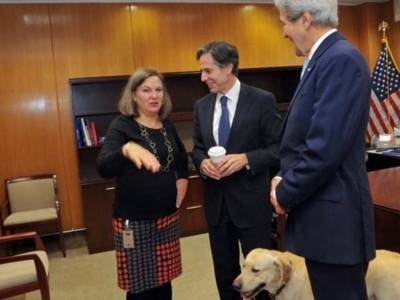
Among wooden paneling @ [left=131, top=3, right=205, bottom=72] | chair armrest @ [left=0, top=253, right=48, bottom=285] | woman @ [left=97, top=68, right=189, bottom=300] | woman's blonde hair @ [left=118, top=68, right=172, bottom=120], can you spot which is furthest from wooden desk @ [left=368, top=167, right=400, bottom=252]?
wooden paneling @ [left=131, top=3, right=205, bottom=72]

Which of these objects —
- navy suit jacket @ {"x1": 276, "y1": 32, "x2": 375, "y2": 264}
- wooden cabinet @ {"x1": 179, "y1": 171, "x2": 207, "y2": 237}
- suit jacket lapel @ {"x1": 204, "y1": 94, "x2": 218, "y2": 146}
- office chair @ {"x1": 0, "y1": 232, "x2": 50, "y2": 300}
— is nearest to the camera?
navy suit jacket @ {"x1": 276, "y1": 32, "x2": 375, "y2": 264}

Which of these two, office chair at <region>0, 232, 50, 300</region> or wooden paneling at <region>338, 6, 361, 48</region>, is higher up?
wooden paneling at <region>338, 6, 361, 48</region>

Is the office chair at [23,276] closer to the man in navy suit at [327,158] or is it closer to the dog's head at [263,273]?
the dog's head at [263,273]

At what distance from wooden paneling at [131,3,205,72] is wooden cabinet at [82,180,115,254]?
1.54 meters

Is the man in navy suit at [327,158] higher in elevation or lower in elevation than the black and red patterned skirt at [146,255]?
higher

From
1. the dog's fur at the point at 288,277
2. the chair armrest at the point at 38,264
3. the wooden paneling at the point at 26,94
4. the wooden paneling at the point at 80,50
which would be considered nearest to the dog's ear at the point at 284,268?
the dog's fur at the point at 288,277

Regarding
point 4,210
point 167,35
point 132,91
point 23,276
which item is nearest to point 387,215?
point 132,91

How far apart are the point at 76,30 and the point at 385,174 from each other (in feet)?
11.2

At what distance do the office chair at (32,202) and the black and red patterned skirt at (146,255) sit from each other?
215 centimetres

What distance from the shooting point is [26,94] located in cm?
424

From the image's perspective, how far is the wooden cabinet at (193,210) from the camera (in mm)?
4289

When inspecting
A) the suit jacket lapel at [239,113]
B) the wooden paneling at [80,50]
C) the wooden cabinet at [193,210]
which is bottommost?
the wooden cabinet at [193,210]

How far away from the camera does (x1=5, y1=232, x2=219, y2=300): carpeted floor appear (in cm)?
297

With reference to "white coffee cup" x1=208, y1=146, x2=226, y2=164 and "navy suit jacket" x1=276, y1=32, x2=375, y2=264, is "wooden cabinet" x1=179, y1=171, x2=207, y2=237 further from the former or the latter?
"navy suit jacket" x1=276, y1=32, x2=375, y2=264
